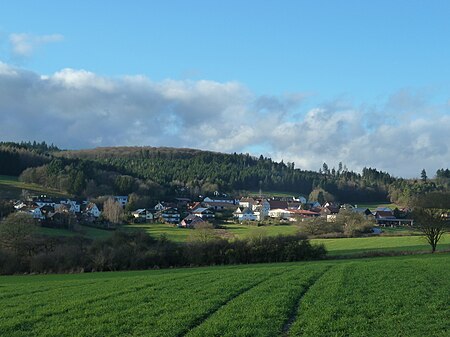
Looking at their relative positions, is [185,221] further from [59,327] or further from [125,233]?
[59,327]

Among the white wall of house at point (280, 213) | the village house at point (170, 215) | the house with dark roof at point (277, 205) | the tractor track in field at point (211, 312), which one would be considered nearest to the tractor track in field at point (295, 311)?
the tractor track in field at point (211, 312)

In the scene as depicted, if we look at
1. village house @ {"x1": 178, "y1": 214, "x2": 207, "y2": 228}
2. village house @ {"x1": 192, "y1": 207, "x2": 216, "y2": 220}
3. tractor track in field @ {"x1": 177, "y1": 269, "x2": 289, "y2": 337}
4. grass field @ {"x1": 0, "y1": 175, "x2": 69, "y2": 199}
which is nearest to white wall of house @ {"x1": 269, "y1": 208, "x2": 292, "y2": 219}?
village house @ {"x1": 192, "y1": 207, "x2": 216, "y2": 220}

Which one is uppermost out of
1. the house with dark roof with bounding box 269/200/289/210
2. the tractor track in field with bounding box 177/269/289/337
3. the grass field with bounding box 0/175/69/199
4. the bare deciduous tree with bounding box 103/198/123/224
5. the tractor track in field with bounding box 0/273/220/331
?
the grass field with bounding box 0/175/69/199

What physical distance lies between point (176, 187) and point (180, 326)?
172 metres

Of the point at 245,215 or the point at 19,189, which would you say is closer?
the point at 245,215

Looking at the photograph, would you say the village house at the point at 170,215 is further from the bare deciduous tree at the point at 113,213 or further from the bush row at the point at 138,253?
the bush row at the point at 138,253

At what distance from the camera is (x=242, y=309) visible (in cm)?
1591

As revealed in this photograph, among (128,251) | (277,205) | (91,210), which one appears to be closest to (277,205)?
(277,205)

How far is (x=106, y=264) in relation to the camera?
164ft

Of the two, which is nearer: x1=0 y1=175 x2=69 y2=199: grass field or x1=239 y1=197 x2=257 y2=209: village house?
x1=0 y1=175 x2=69 y2=199: grass field

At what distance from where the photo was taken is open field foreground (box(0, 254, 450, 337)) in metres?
13.2

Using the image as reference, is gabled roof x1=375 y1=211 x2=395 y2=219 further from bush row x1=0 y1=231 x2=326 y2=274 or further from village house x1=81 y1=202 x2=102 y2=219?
bush row x1=0 y1=231 x2=326 y2=274

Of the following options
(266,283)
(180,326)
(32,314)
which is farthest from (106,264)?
(180,326)

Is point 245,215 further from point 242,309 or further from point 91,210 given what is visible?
point 242,309
